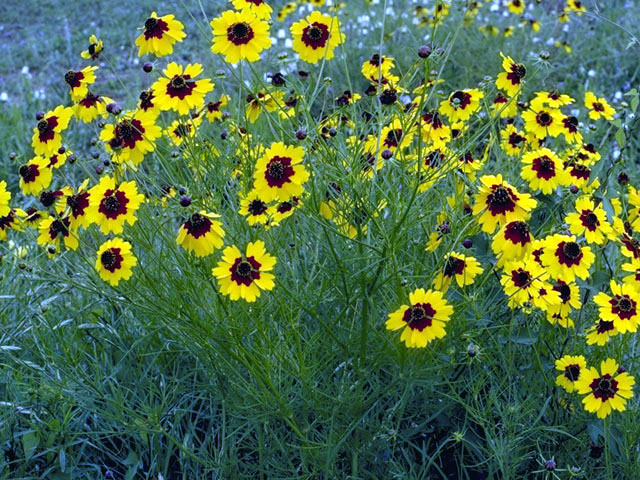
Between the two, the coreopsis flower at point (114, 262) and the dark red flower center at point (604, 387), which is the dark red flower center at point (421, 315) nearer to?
the dark red flower center at point (604, 387)

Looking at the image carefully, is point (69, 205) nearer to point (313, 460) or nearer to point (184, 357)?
point (184, 357)

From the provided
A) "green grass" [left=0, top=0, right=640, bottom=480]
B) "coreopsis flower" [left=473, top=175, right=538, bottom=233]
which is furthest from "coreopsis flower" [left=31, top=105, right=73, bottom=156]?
"coreopsis flower" [left=473, top=175, right=538, bottom=233]

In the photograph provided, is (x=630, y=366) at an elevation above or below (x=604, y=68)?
above

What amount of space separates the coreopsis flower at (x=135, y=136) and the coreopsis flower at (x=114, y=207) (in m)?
0.14

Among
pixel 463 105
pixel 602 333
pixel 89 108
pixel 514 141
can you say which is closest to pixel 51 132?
pixel 89 108

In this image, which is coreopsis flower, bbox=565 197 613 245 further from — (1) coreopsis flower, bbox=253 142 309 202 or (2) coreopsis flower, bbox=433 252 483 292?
(1) coreopsis flower, bbox=253 142 309 202

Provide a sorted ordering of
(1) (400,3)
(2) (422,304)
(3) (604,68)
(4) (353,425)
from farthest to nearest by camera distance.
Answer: (1) (400,3) < (3) (604,68) < (4) (353,425) < (2) (422,304)

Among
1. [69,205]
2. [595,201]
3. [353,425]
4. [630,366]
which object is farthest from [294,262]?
[630,366]

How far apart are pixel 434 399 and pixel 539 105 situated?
37.5 inches

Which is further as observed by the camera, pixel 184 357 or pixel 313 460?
pixel 184 357

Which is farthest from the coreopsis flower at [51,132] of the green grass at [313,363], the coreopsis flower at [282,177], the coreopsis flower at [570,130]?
the coreopsis flower at [570,130]

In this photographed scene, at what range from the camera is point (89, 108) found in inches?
83.9

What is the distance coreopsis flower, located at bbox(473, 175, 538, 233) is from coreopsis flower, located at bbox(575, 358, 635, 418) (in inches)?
18.3

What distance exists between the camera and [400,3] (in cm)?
668
